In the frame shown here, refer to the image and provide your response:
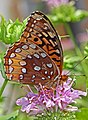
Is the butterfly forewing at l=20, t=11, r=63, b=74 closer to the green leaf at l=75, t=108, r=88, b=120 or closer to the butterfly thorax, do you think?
the butterfly thorax

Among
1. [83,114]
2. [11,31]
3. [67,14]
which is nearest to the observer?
[83,114]

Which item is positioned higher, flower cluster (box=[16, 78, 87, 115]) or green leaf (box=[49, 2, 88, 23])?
green leaf (box=[49, 2, 88, 23])

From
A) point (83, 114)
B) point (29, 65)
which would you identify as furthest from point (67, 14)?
point (83, 114)

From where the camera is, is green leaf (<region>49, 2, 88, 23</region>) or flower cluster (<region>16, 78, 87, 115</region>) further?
green leaf (<region>49, 2, 88, 23</region>)

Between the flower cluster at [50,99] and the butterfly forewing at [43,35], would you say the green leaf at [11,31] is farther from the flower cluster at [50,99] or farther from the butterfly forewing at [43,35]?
the flower cluster at [50,99]

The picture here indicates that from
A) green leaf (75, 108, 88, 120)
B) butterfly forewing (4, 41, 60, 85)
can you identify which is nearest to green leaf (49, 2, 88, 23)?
butterfly forewing (4, 41, 60, 85)

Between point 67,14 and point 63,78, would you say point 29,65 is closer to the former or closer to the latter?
point 63,78
